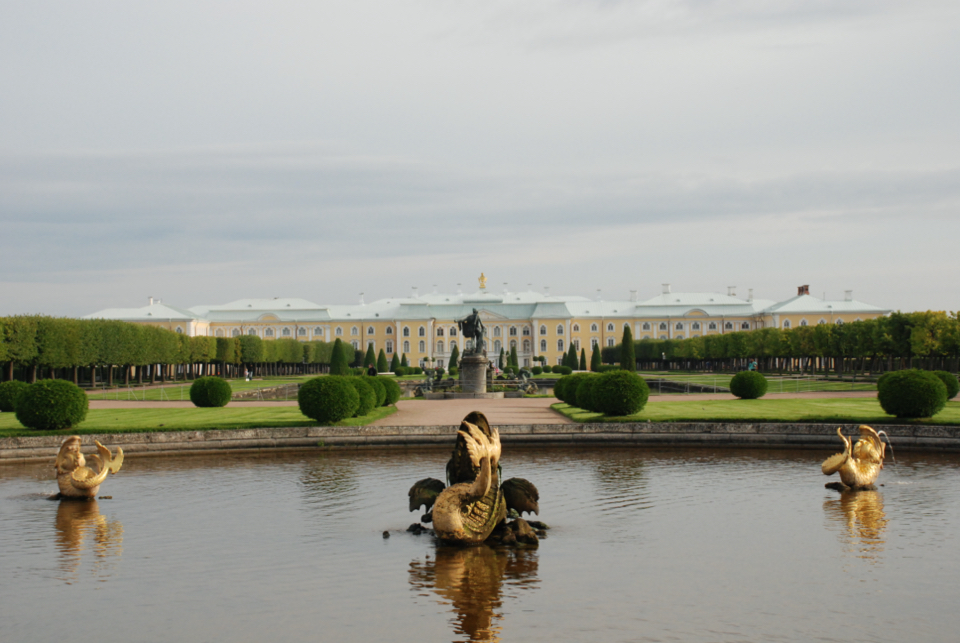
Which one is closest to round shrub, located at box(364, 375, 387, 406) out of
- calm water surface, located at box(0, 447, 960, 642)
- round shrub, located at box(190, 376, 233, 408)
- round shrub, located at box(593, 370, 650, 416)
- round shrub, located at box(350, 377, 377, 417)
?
round shrub, located at box(350, 377, 377, 417)

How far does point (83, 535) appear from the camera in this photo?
8562 mm

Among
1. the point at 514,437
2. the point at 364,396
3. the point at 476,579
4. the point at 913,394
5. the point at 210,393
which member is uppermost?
the point at 913,394

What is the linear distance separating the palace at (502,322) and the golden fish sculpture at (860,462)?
84.3 meters

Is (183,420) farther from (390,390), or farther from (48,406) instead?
(390,390)

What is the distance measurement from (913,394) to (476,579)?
1205 centimetres

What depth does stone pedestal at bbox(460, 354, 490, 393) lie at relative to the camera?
30844mm

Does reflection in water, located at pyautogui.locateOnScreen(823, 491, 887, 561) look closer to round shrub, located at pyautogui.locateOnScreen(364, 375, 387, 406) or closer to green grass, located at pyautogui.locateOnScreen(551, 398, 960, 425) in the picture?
green grass, located at pyautogui.locateOnScreen(551, 398, 960, 425)

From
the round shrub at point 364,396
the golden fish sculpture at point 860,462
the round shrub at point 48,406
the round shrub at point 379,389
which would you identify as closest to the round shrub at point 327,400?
the round shrub at point 364,396

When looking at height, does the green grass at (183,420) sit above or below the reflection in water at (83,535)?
above

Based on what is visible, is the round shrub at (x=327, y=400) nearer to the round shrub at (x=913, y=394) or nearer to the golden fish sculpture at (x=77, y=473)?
the golden fish sculpture at (x=77, y=473)

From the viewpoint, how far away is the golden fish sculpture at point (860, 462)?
1041 centimetres

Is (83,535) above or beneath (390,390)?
beneath

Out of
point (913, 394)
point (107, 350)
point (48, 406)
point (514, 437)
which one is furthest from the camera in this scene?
point (107, 350)

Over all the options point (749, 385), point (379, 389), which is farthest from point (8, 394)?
point (749, 385)
